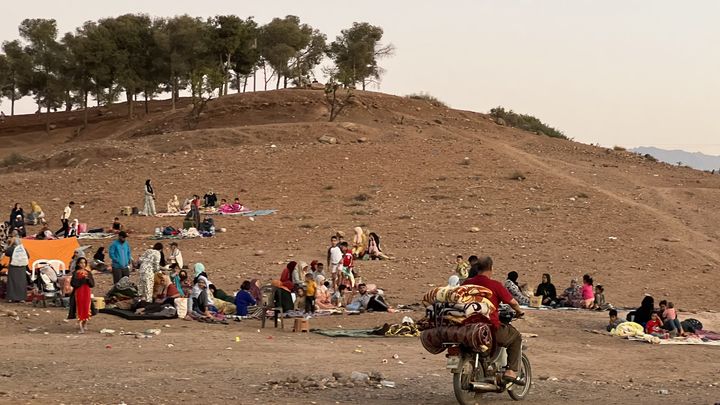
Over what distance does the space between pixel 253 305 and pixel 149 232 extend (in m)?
13.6

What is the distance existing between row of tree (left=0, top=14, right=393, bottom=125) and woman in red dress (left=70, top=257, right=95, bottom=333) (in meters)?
45.6

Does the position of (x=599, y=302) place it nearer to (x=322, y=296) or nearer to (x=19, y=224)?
(x=322, y=296)

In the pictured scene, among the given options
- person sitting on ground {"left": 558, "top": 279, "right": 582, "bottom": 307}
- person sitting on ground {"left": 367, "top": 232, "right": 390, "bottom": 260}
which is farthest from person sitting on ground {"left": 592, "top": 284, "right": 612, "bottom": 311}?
person sitting on ground {"left": 367, "top": 232, "right": 390, "bottom": 260}

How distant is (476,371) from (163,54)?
66.7m

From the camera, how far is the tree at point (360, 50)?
255 feet

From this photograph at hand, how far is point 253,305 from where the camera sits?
2120 centimetres

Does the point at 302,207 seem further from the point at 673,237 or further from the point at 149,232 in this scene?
the point at 673,237

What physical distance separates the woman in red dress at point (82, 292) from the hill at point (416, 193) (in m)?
8.55

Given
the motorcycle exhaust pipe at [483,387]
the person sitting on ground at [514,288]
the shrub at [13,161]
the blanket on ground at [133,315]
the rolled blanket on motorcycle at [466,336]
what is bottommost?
the blanket on ground at [133,315]

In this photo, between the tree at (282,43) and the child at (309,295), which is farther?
the tree at (282,43)

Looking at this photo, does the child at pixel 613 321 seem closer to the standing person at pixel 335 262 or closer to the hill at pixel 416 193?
the hill at pixel 416 193

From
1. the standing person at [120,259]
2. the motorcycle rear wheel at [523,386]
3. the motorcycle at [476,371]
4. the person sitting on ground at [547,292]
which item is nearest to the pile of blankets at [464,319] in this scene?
the motorcycle at [476,371]

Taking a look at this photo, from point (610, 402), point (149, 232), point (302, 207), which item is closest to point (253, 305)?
point (610, 402)

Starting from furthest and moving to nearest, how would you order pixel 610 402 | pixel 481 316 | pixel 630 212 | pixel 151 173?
pixel 151 173, pixel 630 212, pixel 610 402, pixel 481 316
